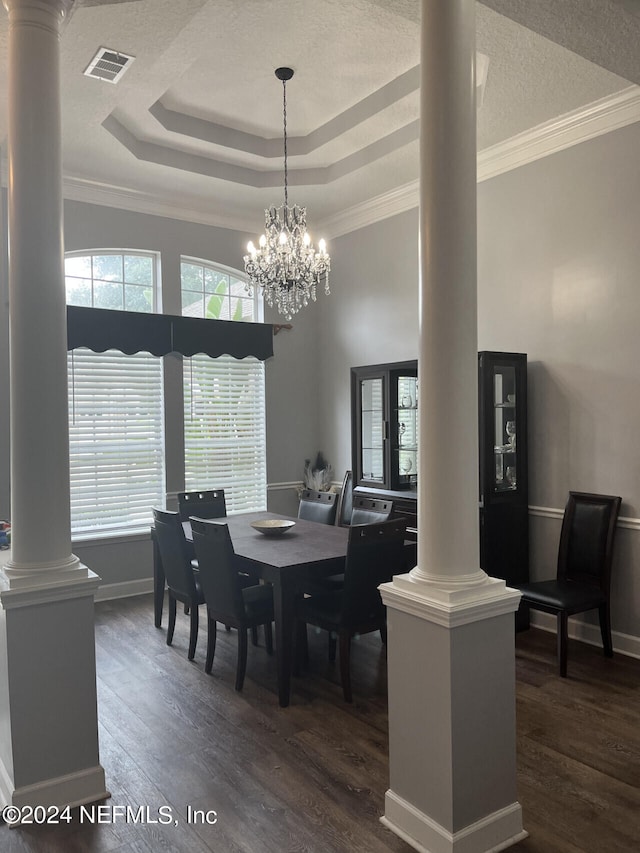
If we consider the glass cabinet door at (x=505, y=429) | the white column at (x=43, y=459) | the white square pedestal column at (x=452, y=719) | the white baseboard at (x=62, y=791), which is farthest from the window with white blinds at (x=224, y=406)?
the white square pedestal column at (x=452, y=719)

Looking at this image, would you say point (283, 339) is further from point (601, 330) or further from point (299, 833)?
point (299, 833)

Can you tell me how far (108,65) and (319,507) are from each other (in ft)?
11.0

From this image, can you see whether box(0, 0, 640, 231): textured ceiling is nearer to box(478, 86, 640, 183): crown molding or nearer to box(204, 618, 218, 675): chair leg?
box(478, 86, 640, 183): crown molding

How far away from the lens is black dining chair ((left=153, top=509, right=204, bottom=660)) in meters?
4.14

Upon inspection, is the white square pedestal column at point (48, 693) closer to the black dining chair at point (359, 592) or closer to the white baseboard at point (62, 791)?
the white baseboard at point (62, 791)

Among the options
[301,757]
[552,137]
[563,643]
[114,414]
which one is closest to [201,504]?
[114,414]

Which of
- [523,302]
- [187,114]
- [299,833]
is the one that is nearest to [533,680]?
[299,833]

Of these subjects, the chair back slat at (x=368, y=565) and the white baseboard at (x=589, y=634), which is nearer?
the chair back slat at (x=368, y=565)

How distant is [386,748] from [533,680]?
1.20 metres

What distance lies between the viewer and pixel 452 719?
2.20 metres

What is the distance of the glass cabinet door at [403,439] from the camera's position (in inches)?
207

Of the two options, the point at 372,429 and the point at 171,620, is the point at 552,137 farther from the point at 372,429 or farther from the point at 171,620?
the point at 171,620

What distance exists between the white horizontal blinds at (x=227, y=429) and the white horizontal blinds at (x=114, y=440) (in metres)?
0.34

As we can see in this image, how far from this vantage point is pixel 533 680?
3.76 m
